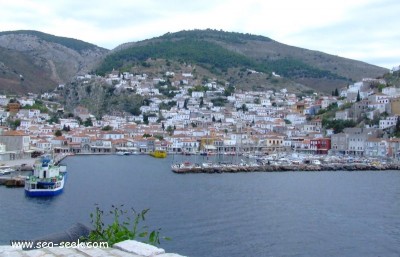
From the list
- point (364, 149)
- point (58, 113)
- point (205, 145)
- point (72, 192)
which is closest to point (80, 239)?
point (72, 192)

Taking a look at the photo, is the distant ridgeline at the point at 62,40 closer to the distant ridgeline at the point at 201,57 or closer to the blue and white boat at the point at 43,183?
the distant ridgeline at the point at 201,57

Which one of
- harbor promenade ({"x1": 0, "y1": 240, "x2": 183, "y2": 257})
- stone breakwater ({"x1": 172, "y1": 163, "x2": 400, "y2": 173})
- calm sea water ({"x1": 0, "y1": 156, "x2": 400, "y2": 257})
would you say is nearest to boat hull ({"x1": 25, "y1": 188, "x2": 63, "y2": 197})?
calm sea water ({"x1": 0, "y1": 156, "x2": 400, "y2": 257})

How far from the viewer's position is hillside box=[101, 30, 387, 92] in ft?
255

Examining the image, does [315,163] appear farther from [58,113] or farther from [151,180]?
[58,113]

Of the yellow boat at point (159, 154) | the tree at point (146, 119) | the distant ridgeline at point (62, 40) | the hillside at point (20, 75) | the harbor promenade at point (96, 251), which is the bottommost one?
the yellow boat at point (159, 154)

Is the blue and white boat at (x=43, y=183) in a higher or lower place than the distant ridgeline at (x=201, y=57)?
lower

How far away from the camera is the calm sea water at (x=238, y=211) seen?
38.7 feet

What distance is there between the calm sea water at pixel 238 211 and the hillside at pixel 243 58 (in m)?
49.5

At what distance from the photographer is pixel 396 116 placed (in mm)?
40219

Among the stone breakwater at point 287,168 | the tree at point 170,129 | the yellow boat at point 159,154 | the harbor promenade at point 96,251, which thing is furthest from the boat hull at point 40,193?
the tree at point 170,129

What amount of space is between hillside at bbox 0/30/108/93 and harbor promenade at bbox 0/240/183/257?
241ft

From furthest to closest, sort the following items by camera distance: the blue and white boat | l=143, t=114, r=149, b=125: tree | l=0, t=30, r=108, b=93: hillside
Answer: l=0, t=30, r=108, b=93: hillside
l=143, t=114, r=149, b=125: tree
the blue and white boat

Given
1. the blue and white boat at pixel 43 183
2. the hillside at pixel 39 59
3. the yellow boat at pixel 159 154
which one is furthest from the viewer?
the hillside at pixel 39 59

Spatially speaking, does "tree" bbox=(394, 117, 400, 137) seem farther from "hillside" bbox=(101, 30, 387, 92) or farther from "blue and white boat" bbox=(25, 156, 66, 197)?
"hillside" bbox=(101, 30, 387, 92)
